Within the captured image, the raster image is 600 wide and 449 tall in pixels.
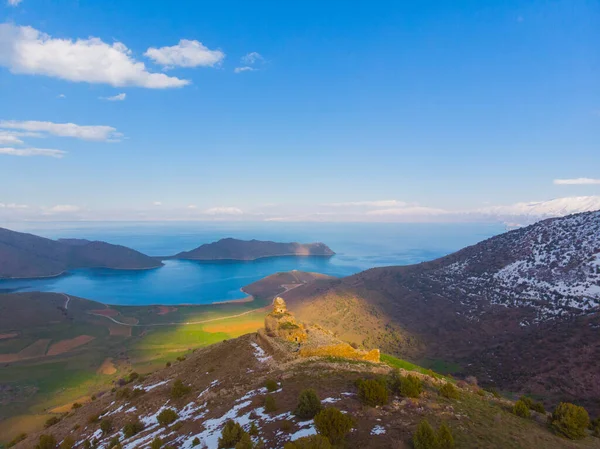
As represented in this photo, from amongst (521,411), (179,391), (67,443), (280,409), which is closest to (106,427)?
(67,443)

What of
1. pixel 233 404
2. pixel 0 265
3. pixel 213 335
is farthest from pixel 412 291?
pixel 0 265

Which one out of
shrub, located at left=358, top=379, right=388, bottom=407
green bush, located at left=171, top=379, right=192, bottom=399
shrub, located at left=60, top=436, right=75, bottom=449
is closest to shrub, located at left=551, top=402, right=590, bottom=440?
shrub, located at left=358, top=379, right=388, bottom=407

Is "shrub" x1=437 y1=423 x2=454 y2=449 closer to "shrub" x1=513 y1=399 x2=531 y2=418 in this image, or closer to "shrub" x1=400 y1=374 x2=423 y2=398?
"shrub" x1=400 y1=374 x2=423 y2=398

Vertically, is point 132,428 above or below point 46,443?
above

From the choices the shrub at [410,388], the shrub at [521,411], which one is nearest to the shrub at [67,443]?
the shrub at [410,388]

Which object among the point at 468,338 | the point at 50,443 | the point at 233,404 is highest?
the point at 233,404

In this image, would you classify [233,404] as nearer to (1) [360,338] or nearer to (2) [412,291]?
(1) [360,338]

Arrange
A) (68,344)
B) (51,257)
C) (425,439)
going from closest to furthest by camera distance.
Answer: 1. (425,439)
2. (68,344)
3. (51,257)

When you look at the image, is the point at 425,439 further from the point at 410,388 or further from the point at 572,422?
the point at 572,422
